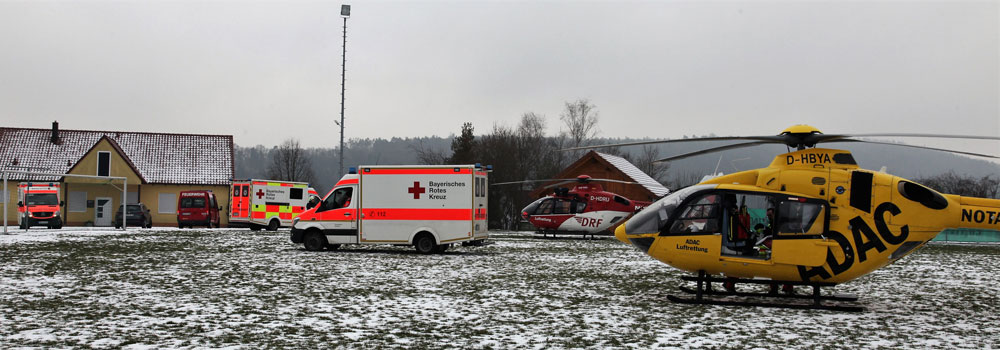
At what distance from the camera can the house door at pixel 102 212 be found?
1583 inches

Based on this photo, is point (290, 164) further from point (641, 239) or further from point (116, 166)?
point (641, 239)

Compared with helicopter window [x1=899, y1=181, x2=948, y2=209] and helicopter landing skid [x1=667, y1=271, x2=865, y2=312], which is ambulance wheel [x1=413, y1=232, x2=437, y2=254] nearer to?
helicopter landing skid [x1=667, y1=271, x2=865, y2=312]

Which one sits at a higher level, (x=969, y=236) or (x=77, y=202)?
(x=77, y=202)

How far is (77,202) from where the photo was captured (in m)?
40.0

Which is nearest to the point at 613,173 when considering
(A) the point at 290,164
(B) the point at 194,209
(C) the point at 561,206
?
(C) the point at 561,206

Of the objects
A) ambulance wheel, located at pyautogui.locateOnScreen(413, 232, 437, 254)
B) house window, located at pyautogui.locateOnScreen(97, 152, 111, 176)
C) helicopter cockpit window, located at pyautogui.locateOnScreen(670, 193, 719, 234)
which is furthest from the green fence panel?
house window, located at pyautogui.locateOnScreen(97, 152, 111, 176)

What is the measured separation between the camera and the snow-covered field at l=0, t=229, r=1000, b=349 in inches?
285

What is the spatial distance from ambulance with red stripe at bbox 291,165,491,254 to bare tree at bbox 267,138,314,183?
64823 mm

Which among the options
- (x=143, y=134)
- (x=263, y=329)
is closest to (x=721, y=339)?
(x=263, y=329)

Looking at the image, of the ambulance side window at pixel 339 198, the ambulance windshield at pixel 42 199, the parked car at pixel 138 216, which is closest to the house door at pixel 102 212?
the parked car at pixel 138 216

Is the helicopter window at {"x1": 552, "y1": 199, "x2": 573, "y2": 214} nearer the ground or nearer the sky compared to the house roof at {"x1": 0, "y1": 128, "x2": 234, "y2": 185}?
nearer the ground

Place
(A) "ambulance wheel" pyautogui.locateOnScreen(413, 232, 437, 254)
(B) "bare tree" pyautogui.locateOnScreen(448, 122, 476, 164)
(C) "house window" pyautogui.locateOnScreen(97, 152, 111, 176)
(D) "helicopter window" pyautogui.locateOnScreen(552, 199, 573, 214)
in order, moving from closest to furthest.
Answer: (A) "ambulance wheel" pyautogui.locateOnScreen(413, 232, 437, 254)
(D) "helicopter window" pyautogui.locateOnScreen(552, 199, 573, 214)
(C) "house window" pyautogui.locateOnScreen(97, 152, 111, 176)
(B) "bare tree" pyautogui.locateOnScreen(448, 122, 476, 164)

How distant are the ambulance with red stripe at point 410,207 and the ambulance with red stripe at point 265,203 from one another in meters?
13.0

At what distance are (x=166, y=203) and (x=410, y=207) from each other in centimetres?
3053
